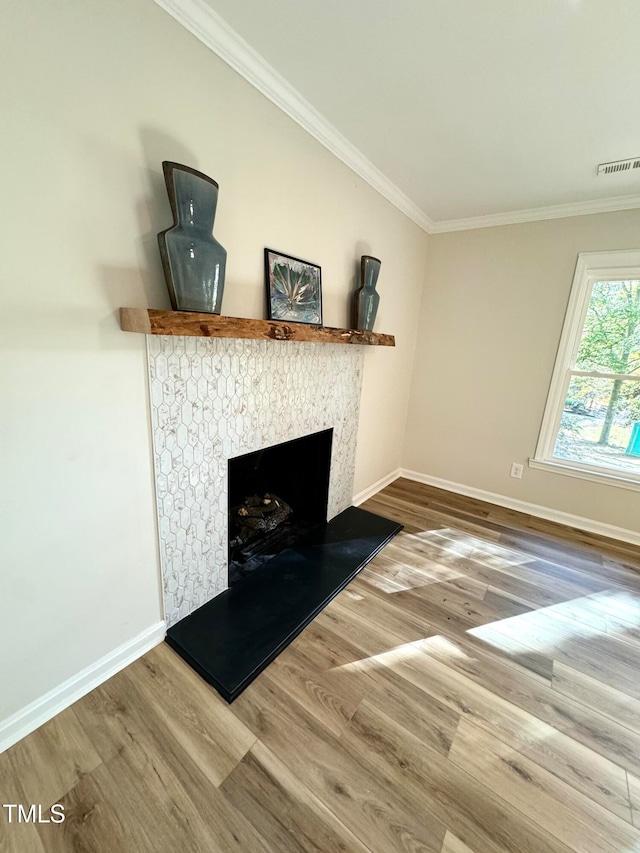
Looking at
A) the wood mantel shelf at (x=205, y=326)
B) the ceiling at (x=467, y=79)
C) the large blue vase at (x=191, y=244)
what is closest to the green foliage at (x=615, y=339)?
the ceiling at (x=467, y=79)

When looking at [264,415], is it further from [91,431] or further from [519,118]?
[519,118]

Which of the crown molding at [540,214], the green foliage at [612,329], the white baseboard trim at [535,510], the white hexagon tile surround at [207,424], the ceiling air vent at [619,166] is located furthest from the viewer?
the white baseboard trim at [535,510]

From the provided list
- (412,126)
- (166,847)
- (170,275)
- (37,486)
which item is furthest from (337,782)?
(412,126)

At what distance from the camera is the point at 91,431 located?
1157 mm

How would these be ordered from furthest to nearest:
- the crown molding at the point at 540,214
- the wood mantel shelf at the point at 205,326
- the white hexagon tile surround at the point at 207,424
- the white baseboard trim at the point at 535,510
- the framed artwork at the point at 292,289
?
the white baseboard trim at the point at 535,510, the crown molding at the point at 540,214, the framed artwork at the point at 292,289, the white hexagon tile surround at the point at 207,424, the wood mantel shelf at the point at 205,326

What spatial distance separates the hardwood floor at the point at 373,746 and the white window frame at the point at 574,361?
1.11 metres

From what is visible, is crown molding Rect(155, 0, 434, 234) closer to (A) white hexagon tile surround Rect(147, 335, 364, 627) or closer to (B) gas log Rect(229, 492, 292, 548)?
(A) white hexagon tile surround Rect(147, 335, 364, 627)

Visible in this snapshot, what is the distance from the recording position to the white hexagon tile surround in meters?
1.35

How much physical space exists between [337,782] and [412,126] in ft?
8.96

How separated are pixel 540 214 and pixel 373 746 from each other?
3344 millimetres

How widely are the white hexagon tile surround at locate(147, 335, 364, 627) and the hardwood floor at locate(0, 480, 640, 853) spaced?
1.33 feet

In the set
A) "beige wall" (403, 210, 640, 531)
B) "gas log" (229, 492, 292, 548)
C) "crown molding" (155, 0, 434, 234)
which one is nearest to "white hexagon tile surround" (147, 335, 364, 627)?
"gas log" (229, 492, 292, 548)

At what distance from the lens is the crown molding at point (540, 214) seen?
7.54 ft

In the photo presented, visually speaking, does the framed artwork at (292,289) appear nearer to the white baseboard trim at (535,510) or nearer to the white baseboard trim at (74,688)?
the white baseboard trim at (74,688)
